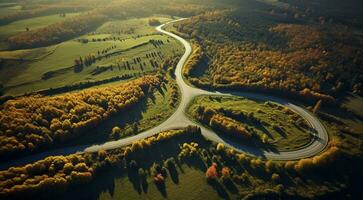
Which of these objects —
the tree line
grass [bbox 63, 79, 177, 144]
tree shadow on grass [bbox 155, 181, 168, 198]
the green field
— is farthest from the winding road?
tree shadow on grass [bbox 155, 181, 168, 198]

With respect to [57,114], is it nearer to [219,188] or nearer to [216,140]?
[216,140]

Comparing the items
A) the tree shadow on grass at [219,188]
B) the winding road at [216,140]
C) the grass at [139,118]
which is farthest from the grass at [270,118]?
the tree shadow on grass at [219,188]

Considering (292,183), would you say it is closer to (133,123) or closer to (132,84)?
(133,123)

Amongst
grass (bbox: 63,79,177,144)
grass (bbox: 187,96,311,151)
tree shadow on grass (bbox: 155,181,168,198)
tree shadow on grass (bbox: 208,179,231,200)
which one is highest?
grass (bbox: 187,96,311,151)

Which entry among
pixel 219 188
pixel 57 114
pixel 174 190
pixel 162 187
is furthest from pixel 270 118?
pixel 57 114

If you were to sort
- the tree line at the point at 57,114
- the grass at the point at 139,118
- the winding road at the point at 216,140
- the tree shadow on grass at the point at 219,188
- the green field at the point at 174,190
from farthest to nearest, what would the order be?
the grass at the point at 139,118
the tree line at the point at 57,114
the winding road at the point at 216,140
the green field at the point at 174,190
the tree shadow on grass at the point at 219,188

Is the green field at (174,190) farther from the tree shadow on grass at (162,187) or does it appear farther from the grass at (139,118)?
the grass at (139,118)

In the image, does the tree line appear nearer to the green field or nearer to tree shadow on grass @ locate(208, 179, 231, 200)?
the green field

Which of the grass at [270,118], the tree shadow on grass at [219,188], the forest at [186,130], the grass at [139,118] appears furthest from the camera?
the grass at [139,118]

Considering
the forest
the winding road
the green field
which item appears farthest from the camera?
the winding road
